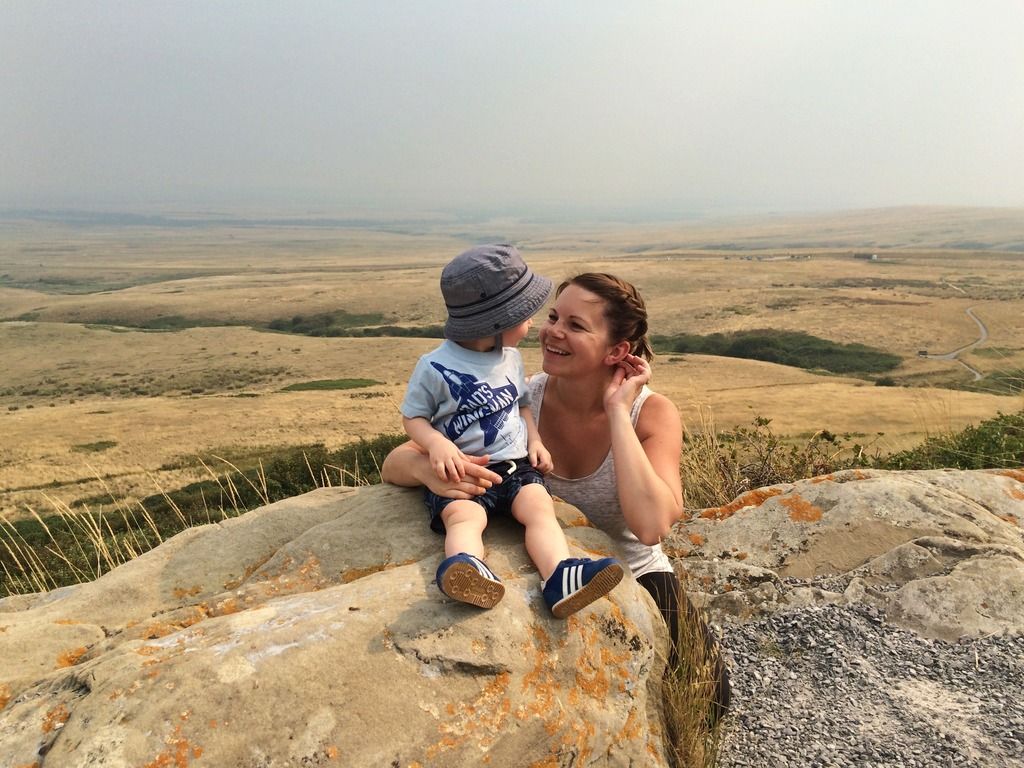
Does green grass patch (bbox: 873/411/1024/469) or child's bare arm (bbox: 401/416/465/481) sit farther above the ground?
child's bare arm (bbox: 401/416/465/481)

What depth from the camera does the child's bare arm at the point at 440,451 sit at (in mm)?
3244

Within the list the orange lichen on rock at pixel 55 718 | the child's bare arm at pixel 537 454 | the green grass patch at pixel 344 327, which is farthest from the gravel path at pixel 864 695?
the green grass patch at pixel 344 327

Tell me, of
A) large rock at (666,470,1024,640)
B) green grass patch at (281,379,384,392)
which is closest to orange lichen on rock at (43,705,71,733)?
large rock at (666,470,1024,640)

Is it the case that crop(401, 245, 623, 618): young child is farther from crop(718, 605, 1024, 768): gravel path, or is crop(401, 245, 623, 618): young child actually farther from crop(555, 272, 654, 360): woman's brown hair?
crop(718, 605, 1024, 768): gravel path

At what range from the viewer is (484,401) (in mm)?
3539

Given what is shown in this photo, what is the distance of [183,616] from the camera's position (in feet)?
10.5

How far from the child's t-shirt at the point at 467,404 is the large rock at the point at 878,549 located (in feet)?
5.54

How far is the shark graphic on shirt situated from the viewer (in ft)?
11.6

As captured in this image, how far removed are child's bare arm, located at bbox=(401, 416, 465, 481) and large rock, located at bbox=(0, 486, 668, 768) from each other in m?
0.37

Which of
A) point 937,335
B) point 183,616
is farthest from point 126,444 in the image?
point 937,335

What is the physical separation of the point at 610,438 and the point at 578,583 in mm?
1234

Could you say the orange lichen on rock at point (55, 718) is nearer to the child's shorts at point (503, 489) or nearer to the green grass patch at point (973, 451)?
the child's shorts at point (503, 489)

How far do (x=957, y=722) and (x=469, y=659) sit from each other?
2.17 metres

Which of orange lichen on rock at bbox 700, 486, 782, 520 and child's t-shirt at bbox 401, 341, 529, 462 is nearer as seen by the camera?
child's t-shirt at bbox 401, 341, 529, 462
